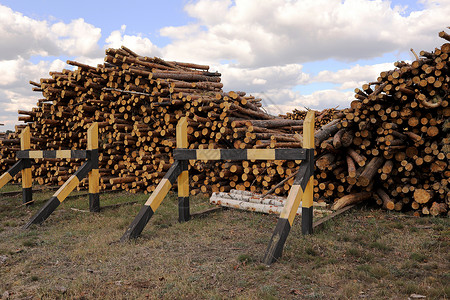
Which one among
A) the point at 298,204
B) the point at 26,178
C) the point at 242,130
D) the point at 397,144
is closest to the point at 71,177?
the point at 26,178

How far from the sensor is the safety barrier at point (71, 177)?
6439 mm

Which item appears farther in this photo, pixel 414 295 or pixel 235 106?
pixel 235 106

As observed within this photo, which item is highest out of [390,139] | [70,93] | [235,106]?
[70,93]

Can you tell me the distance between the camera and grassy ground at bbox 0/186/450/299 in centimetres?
329

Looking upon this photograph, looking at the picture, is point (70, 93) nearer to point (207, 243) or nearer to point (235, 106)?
point (235, 106)

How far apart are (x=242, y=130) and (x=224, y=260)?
4.16m

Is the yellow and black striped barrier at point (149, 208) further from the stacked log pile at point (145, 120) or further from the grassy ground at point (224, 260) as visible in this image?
the stacked log pile at point (145, 120)

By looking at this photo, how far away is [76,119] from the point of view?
10680mm

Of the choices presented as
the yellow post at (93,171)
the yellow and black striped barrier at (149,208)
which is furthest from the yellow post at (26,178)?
the yellow and black striped barrier at (149,208)

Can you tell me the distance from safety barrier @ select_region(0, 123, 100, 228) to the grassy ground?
0.39m

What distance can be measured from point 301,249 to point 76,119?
869 centimetres

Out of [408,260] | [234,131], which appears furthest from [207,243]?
[234,131]

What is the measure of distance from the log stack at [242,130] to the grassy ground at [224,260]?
0.95 metres

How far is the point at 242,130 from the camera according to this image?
25.6ft
